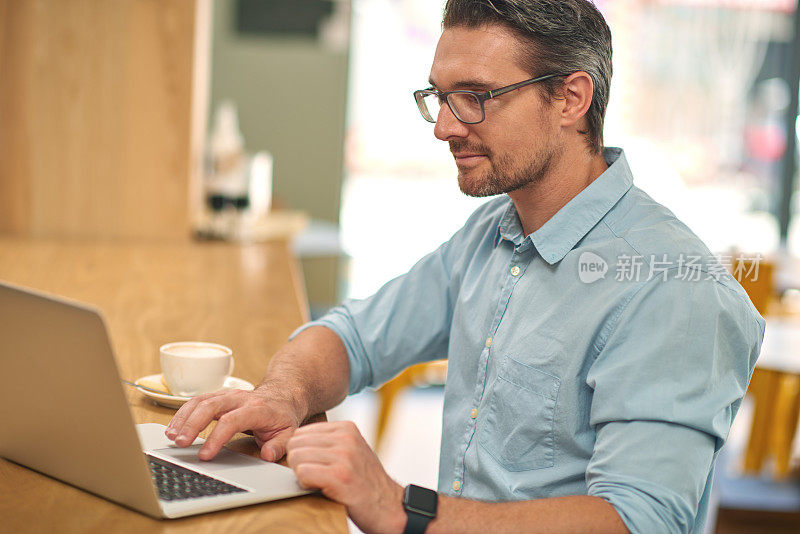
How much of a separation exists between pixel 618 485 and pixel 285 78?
395cm

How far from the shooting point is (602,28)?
1.34m

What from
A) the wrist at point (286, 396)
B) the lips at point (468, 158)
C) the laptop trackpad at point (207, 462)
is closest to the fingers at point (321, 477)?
the laptop trackpad at point (207, 462)

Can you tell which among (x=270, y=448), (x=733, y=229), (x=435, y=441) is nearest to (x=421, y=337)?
(x=270, y=448)

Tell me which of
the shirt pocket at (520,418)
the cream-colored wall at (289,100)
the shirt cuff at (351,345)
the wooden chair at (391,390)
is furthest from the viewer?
the cream-colored wall at (289,100)

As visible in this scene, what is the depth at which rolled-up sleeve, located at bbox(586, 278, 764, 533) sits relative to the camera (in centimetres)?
97

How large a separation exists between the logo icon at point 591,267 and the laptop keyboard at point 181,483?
52 centimetres

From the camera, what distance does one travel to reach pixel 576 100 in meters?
1.31

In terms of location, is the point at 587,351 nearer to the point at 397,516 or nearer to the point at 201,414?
the point at 397,516

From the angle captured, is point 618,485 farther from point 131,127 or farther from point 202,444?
point 131,127

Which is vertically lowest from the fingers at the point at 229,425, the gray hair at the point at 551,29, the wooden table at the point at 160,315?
the wooden table at the point at 160,315

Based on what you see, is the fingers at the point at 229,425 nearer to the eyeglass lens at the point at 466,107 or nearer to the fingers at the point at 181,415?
the fingers at the point at 181,415

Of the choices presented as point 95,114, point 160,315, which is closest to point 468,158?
point 160,315

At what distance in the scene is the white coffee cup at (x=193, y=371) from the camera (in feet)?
3.95

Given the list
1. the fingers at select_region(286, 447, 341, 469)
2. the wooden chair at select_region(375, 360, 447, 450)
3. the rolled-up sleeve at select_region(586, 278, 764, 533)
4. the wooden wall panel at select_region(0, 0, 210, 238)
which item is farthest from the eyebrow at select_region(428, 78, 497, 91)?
the wooden chair at select_region(375, 360, 447, 450)
